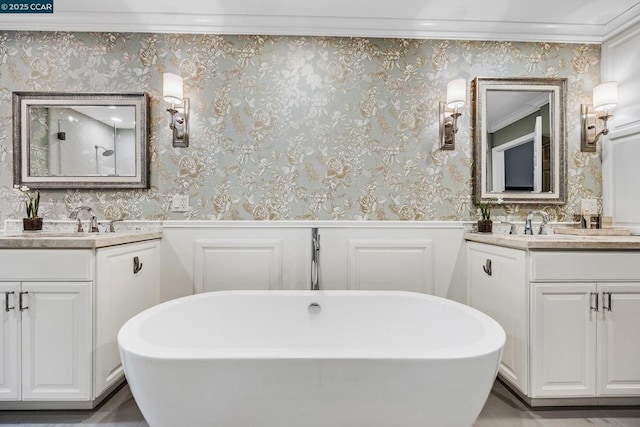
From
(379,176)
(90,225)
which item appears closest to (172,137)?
(90,225)

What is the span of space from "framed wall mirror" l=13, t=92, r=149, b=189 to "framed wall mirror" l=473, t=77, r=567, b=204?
231cm

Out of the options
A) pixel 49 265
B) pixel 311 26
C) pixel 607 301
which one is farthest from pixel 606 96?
pixel 49 265

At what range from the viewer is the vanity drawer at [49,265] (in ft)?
5.05

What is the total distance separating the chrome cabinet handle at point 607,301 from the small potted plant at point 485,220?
2.24ft

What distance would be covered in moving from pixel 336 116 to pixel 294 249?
3.16 ft

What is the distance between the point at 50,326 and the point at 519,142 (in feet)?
9.78

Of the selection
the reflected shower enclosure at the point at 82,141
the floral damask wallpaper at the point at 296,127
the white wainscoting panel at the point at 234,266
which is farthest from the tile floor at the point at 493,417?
the reflected shower enclosure at the point at 82,141

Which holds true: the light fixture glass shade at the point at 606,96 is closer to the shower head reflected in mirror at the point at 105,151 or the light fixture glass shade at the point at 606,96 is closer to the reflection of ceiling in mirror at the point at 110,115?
the reflection of ceiling in mirror at the point at 110,115

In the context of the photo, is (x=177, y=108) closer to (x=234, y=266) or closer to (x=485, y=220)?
(x=234, y=266)

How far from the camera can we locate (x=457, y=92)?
208cm

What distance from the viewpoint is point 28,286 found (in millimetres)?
1540

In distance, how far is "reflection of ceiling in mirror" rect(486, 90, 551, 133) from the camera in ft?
7.19

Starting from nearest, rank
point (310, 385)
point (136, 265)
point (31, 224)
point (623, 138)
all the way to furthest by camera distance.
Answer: point (310, 385) → point (136, 265) → point (31, 224) → point (623, 138)

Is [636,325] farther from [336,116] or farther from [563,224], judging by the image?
[336,116]
